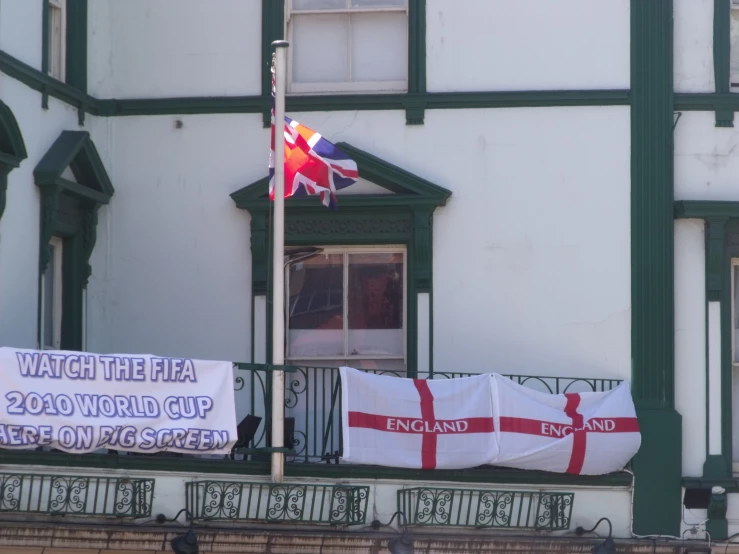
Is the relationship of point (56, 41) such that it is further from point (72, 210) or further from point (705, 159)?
point (705, 159)

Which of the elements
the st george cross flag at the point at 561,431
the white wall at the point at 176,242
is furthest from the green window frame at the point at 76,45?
the st george cross flag at the point at 561,431

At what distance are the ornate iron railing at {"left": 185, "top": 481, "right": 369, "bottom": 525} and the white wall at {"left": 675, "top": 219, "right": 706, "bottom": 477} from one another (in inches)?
138

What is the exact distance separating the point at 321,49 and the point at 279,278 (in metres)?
3.14

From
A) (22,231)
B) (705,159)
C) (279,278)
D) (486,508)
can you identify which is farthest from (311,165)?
(705,159)

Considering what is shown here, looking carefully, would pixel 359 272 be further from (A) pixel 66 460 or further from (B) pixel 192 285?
(A) pixel 66 460

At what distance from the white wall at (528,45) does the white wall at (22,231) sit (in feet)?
13.0

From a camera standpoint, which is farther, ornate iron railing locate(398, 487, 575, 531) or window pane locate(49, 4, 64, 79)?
window pane locate(49, 4, 64, 79)

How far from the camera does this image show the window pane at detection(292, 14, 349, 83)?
1572 centimetres

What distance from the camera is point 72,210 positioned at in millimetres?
15258

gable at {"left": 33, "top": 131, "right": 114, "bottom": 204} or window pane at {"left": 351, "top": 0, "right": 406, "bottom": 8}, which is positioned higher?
window pane at {"left": 351, "top": 0, "right": 406, "bottom": 8}

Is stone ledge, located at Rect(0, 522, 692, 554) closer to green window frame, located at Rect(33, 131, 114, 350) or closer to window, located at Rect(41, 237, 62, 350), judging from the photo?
green window frame, located at Rect(33, 131, 114, 350)

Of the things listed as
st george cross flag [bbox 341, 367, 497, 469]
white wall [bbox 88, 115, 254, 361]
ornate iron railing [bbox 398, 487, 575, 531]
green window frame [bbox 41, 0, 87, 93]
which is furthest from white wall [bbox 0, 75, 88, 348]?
ornate iron railing [bbox 398, 487, 575, 531]

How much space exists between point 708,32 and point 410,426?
5.08m

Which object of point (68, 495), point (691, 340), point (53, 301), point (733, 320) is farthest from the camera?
point (53, 301)
